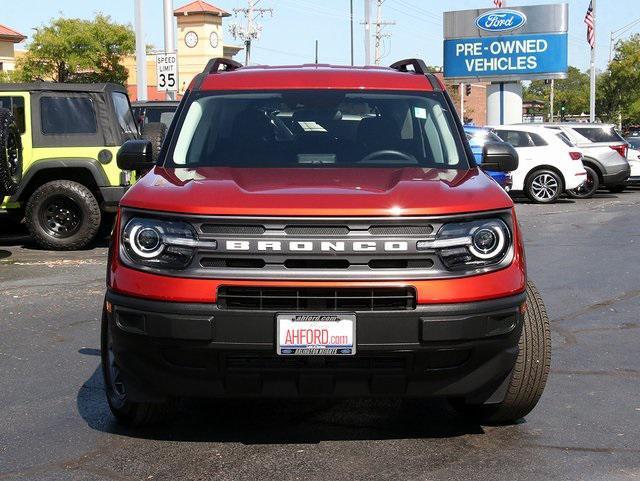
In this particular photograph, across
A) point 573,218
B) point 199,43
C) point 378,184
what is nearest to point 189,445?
point 378,184

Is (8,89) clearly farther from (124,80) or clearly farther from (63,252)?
(124,80)

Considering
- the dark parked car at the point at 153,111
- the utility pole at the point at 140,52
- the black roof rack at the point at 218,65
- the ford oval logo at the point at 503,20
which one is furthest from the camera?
the ford oval logo at the point at 503,20

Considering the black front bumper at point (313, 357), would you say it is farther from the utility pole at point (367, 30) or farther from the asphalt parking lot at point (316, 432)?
the utility pole at point (367, 30)

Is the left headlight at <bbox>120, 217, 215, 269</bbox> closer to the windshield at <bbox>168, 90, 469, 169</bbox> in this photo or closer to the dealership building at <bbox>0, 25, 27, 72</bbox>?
the windshield at <bbox>168, 90, 469, 169</bbox>

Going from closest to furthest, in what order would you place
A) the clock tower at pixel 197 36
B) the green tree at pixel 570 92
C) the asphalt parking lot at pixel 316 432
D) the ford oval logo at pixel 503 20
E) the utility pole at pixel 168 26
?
the asphalt parking lot at pixel 316 432 → the utility pole at pixel 168 26 → the ford oval logo at pixel 503 20 → the clock tower at pixel 197 36 → the green tree at pixel 570 92

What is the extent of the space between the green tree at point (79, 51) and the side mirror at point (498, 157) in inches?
2284

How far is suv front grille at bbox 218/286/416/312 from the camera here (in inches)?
164

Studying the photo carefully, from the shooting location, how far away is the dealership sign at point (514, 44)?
34188 mm

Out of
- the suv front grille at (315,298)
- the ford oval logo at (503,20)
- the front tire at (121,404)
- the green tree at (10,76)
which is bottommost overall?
the front tire at (121,404)

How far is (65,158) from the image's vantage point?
12.4 metres

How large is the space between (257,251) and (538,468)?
59.0 inches

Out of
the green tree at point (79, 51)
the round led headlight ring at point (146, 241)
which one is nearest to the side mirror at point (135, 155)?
the round led headlight ring at point (146, 241)

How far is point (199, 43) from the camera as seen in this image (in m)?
82.8

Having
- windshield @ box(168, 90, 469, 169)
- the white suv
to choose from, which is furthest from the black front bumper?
the white suv
